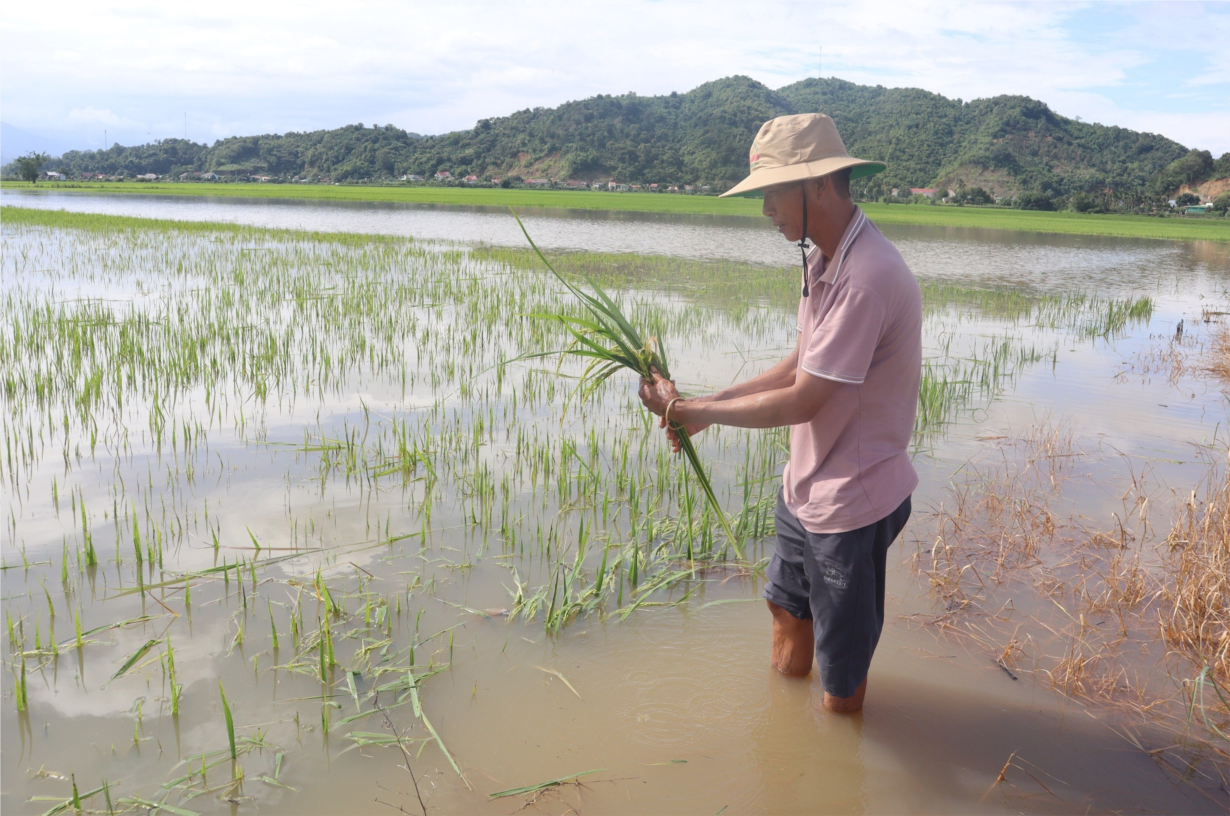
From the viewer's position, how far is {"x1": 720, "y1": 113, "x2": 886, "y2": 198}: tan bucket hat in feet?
6.25

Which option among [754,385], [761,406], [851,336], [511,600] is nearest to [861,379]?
[851,336]

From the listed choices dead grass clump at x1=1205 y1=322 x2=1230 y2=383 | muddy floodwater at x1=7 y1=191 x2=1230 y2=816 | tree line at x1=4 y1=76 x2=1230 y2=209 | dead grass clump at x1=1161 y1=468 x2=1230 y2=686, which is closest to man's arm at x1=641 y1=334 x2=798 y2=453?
muddy floodwater at x1=7 y1=191 x2=1230 y2=816

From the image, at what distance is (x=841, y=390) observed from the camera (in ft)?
6.49

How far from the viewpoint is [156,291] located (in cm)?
968

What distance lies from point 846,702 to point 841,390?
3.28 ft

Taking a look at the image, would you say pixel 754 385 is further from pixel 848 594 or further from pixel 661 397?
pixel 848 594

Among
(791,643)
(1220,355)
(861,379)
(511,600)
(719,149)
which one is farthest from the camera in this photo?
(719,149)

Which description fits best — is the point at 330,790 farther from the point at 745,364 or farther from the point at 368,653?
the point at 745,364

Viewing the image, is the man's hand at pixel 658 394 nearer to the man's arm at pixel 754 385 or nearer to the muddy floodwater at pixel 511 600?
the man's arm at pixel 754 385

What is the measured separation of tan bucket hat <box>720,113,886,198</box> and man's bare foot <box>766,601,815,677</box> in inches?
51.6

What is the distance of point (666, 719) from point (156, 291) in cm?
993

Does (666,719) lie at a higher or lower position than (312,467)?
lower

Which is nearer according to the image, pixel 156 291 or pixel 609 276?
pixel 156 291

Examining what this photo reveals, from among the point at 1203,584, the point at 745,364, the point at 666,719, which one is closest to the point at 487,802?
the point at 666,719
